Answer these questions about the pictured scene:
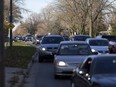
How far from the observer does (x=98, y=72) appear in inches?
392

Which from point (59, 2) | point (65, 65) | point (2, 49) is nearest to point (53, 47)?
point (65, 65)

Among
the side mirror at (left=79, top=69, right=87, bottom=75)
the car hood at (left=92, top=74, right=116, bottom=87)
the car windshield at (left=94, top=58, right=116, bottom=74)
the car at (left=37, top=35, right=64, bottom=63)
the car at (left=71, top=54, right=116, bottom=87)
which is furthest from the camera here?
the car at (left=37, top=35, right=64, bottom=63)

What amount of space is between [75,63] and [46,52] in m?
11.0

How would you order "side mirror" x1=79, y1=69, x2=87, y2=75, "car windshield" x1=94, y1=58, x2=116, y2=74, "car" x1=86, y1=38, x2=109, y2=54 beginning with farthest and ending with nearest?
"car" x1=86, y1=38, x2=109, y2=54
"side mirror" x1=79, y1=69, x2=87, y2=75
"car windshield" x1=94, y1=58, x2=116, y2=74

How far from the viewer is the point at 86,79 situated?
10.1 metres

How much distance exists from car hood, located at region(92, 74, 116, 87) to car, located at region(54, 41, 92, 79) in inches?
298

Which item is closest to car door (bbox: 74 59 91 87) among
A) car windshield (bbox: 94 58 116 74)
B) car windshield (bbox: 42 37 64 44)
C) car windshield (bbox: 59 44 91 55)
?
car windshield (bbox: 94 58 116 74)

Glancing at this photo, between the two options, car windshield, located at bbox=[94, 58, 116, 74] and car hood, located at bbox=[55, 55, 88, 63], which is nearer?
car windshield, located at bbox=[94, 58, 116, 74]

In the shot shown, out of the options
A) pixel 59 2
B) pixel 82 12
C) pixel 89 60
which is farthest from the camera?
pixel 59 2

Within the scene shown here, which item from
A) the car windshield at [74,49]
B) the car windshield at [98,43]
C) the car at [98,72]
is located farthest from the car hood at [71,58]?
the car windshield at [98,43]

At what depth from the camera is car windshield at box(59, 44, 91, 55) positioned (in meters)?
18.8

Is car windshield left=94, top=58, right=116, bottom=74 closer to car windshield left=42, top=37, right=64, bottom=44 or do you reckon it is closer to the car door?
the car door

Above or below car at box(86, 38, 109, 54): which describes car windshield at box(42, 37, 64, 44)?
above

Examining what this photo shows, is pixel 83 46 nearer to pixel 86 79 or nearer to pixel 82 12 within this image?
pixel 86 79
